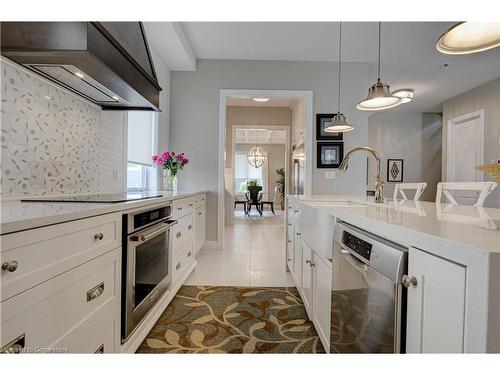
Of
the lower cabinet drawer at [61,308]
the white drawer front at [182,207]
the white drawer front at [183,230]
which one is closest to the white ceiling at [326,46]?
the white drawer front at [182,207]

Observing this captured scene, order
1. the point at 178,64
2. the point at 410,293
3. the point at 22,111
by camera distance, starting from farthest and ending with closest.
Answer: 1. the point at 178,64
2. the point at 22,111
3. the point at 410,293

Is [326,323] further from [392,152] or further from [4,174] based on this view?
[392,152]

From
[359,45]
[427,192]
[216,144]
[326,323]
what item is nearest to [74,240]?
[326,323]

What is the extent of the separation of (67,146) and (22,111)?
0.43 metres

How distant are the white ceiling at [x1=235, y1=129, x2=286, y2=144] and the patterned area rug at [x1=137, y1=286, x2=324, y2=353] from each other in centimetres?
776

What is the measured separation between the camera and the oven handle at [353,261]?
3.09 ft

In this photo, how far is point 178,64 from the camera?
151 inches

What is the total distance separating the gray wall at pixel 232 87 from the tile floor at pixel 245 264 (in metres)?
0.50

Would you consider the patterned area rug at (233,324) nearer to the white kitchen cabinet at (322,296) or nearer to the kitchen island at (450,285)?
the white kitchen cabinet at (322,296)

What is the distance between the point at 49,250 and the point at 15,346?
9.8 inches

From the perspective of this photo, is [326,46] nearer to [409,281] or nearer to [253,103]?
[253,103]

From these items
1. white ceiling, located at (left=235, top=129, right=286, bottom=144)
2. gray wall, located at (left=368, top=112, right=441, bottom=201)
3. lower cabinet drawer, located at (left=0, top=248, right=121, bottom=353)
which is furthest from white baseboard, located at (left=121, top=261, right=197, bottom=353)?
white ceiling, located at (left=235, top=129, right=286, bottom=144)

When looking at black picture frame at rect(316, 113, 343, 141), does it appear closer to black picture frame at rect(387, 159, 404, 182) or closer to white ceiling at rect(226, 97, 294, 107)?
white ceiling at rect(226, 97, 294, 107)

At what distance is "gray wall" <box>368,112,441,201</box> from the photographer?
7.04m
